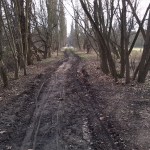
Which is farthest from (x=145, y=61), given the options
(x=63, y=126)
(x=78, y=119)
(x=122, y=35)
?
(x=63, y=126)

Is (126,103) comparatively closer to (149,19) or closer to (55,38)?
(149,19)

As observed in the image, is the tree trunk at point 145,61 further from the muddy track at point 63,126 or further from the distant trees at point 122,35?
the muddy track at point 63,126

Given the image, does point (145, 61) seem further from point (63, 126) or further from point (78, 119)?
point (63, 126)

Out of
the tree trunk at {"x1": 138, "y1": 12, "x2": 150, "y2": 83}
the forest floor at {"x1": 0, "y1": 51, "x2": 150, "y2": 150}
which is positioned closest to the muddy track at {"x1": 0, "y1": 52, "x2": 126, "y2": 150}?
the forest floor at {"x1": 0, "y1": 51, "x2": 150, "y2": 150}

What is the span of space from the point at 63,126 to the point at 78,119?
727 millimetres

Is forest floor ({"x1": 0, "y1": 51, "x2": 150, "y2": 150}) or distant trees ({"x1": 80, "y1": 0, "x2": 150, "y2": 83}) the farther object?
distant trees ({"x1": 80, "y1": 0, "x2": 150, "y2": 83})

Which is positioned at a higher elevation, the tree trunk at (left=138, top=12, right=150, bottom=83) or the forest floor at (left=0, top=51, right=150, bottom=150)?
the tree trunk at (left=138, top=12, right=150, bottom=83)

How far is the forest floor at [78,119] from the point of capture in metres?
6.86

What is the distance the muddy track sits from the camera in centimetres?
677

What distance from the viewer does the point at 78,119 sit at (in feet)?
28.6

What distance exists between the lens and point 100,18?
16.9 m

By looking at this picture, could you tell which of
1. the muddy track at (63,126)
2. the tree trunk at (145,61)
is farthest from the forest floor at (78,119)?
the tree trunk at (145,61)

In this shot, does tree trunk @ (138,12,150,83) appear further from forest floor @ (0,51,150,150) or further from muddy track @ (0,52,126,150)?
muddy track @ (0,52,126,150)

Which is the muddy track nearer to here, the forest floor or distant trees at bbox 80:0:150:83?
the forest floor
